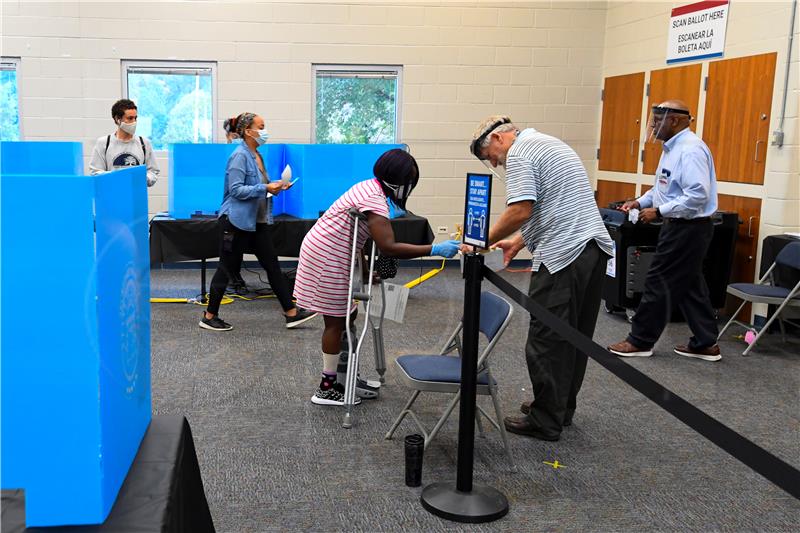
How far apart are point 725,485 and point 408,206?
5088 millimetres

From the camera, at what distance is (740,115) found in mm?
5461

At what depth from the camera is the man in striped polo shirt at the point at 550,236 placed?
304 cm

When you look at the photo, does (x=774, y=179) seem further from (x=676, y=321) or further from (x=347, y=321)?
(x=347, y=321)

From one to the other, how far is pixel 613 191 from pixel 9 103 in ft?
18.4

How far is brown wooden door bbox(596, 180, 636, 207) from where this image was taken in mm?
7020

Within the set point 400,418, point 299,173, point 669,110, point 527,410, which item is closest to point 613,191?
point 669,110

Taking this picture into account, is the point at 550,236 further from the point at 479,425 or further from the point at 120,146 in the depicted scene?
the point at 120,146

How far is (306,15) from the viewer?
7.08m

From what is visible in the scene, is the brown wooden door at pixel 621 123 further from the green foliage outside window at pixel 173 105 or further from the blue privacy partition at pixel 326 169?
the green foliage outside window at pixel 173 105

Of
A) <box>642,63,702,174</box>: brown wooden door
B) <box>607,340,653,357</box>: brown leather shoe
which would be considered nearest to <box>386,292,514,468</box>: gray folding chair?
<box>607,340,653,357</box>: brown leather shoe

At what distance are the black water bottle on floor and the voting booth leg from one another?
72 mm

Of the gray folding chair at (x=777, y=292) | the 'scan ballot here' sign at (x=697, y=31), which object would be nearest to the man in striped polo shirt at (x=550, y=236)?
the gray folding chair at (x=777, y=292)

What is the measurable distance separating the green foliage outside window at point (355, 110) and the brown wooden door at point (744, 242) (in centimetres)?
323

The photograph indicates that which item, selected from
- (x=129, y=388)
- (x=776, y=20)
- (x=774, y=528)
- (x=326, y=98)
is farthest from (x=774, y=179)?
(x=129, y=388)
